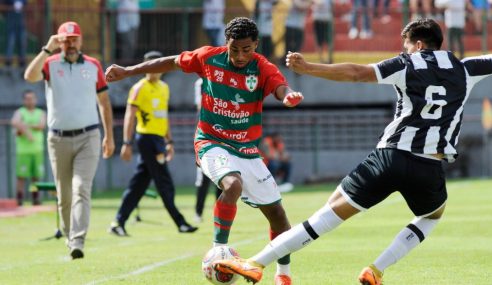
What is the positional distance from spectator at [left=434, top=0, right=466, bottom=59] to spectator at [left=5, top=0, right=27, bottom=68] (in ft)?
34.2

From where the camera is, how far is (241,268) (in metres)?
9.20

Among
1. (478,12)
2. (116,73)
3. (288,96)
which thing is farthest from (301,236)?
(478,12)

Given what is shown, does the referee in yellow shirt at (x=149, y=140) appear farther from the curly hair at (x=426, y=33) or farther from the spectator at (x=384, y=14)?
the spectator at (x=384, y=14)

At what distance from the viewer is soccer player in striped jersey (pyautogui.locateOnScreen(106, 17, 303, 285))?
10.0 m

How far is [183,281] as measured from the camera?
10.7 m

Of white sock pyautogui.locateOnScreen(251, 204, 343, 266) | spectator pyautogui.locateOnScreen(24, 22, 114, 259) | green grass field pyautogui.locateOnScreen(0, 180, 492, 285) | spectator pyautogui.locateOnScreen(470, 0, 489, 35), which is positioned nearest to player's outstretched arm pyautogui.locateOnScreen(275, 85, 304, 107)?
white sock pyautogui.locateOnScreen(251, 204, 343, 266)

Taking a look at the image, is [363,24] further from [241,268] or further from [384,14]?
[241,268]

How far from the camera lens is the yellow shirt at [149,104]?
16.8 m

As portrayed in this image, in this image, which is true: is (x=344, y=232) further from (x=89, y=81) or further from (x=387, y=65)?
(x=387, y=65)

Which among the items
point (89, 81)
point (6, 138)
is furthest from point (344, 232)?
point (6, 138)

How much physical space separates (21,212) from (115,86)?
8197 millimetres

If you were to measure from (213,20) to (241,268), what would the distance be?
2077cm

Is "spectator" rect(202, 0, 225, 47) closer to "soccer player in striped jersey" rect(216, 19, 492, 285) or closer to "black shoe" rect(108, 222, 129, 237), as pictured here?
"black shoe" rect(108, 222, 129, 237)

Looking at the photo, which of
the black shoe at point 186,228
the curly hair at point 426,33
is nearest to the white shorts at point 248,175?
the curly hair at point 426,33
